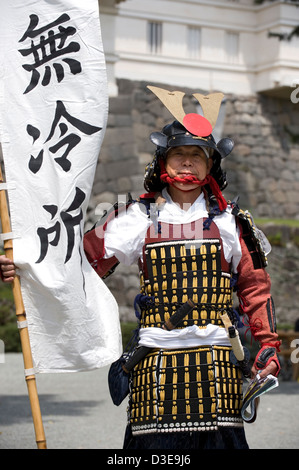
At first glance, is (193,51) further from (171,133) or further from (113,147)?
(171,133)

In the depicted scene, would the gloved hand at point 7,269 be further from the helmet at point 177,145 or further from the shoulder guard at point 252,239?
the shoulder guard at point 252,239

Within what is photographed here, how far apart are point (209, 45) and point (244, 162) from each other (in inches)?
123

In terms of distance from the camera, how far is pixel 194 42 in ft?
70.5

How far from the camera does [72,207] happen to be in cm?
400

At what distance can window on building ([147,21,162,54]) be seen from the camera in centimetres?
2062

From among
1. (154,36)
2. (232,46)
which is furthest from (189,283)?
(232,46)

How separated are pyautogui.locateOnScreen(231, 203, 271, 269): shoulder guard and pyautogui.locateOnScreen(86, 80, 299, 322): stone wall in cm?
858

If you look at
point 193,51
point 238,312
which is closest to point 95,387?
point 238,312

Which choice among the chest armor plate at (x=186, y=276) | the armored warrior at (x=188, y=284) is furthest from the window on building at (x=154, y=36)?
the chest armor plate at (x=186, y=276)

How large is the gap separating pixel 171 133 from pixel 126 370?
1.16 meters

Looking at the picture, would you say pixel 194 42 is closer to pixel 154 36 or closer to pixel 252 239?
pixel 154 36

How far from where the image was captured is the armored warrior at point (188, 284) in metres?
3.96

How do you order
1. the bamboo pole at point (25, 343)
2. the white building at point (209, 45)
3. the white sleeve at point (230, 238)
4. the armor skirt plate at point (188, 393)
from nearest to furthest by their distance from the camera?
the bamboo pole at point (25, 343), the armor skirt plate at point (188, 393), the white sleeve at point (230, 238), the white building at point (209, 45)

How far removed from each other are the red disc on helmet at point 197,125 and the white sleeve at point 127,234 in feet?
1.52
